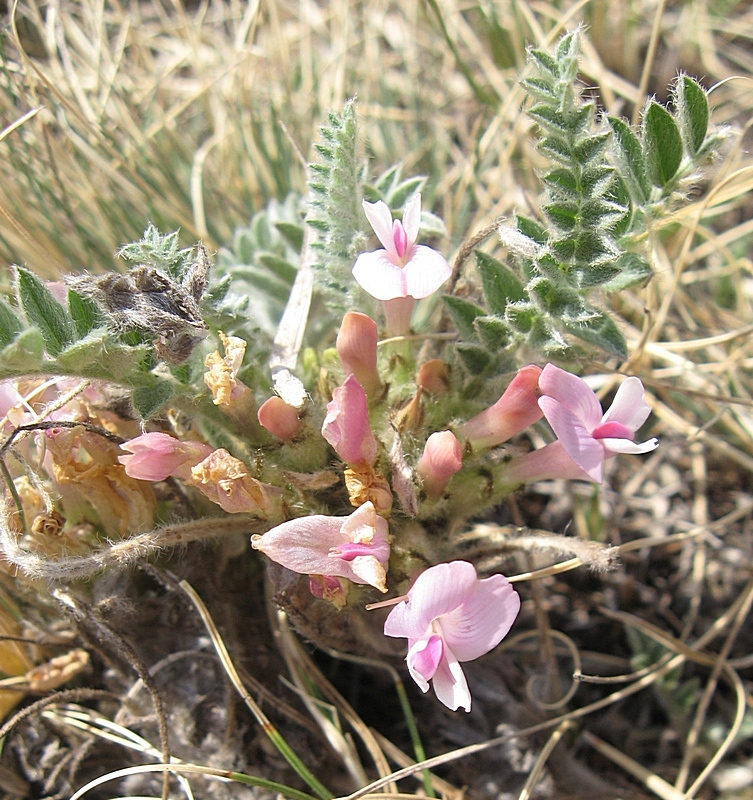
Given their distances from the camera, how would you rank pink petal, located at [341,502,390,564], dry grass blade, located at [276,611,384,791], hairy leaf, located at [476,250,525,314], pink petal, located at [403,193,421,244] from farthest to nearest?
dry grass blade, located at [276,611,384,791] < hairy leaf, located at [476,250,525,314] < pink petal, located at [403,193,421,244] < pink petal, located at [341,502,390,564]

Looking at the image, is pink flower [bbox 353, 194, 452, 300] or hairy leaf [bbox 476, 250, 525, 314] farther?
hairy leaf [bbox 476, 250, 525, 314]

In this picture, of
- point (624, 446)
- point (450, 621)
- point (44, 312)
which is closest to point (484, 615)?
point (450, 621)

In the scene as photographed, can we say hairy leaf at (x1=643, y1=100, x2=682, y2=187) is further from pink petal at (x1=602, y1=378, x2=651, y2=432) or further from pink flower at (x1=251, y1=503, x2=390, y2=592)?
pink flower at (x1=251, y1=503, x2=390, y2=592)

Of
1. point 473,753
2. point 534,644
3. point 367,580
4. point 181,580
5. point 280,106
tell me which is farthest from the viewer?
point 280,106

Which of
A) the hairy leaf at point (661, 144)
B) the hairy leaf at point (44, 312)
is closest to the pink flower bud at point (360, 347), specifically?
the hairy leaf at point (44, 312)

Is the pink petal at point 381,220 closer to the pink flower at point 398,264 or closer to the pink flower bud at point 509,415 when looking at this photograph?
the pink flower at point 398,264

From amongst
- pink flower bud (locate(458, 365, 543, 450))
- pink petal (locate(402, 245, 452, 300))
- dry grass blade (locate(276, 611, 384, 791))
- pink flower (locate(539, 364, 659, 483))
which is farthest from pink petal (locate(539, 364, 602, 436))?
dry grass blade (locate(276, 611, 384, 791))

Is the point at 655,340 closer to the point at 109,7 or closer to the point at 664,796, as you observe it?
the point at 664,796

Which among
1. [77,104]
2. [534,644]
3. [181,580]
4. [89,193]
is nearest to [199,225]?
[89,193]
